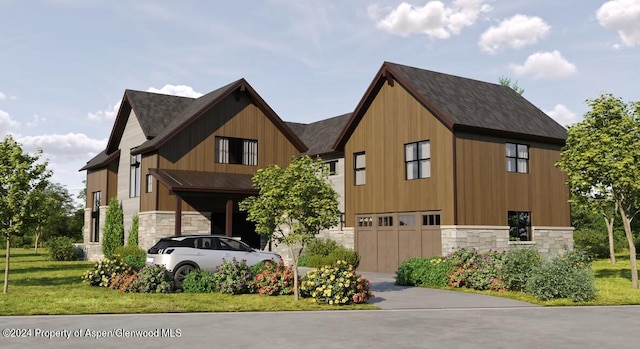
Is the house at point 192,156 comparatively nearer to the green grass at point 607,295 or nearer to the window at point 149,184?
the window at point 149,184

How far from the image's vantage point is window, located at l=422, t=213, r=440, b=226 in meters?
27.1

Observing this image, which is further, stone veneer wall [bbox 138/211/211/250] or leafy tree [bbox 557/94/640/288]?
stone veneer wall [bbox 138/211/211/250]

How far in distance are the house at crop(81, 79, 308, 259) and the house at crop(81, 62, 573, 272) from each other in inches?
2.4

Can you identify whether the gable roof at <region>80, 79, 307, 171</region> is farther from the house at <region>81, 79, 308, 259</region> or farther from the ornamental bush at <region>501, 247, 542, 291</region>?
the ornamental bush at <region>501, 247, 542, 291</region>

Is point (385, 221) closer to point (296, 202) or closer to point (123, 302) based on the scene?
point (296, 202)

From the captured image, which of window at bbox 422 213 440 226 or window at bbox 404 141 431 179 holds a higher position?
window at bbox 404 141 431 179

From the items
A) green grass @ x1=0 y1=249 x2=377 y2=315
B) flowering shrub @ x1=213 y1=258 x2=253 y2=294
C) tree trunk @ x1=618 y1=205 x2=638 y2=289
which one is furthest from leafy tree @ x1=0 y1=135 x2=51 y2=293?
tree trunk @ x1=618 y1=205 x2=638 y2=289

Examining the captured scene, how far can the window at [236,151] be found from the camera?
113ft

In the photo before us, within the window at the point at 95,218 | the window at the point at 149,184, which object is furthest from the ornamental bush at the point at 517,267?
the window at the point at 95,218

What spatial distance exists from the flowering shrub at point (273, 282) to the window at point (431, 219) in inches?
384

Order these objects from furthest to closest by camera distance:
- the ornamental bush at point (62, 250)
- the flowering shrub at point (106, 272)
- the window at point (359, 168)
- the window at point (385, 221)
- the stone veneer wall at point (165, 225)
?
the ornamental bush at point (62, 250) → the window at point (359, 168) → the stone veneer wall at point (165, 225) → the window at point (385, 221) → the flowering shrub at point (106, 272)

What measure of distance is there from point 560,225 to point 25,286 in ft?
75.3

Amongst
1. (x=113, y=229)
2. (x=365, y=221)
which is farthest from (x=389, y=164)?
(x=113, y=229)

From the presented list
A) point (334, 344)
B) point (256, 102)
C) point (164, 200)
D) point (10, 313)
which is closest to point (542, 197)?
point (256, 102)
